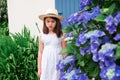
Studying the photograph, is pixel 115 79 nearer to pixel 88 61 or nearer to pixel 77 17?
pixel 88 61

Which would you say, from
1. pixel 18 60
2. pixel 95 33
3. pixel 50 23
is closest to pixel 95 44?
pixel 95 33

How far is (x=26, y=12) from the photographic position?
6.64m

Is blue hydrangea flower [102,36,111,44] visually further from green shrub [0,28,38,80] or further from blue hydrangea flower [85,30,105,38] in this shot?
green shrub [0,28,38,80]

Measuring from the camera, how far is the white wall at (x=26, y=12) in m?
6.32

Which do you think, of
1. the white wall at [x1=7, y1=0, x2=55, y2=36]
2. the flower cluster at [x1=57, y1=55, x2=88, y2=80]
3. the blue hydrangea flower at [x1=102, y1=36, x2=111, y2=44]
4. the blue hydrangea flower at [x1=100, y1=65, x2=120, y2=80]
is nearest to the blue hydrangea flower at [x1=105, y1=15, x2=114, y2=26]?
the blue hydrangea flower at [x1=102, y1=36, x2=111, y2=44]

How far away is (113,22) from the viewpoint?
205 centimetres

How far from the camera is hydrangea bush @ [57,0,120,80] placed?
205 centimetres

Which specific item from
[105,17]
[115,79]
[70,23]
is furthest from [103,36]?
[70,23]

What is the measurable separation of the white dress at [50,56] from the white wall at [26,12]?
1746 millimetres

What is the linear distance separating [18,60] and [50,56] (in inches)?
67.3

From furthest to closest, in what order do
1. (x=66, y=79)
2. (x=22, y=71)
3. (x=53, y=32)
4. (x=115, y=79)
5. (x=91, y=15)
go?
(x=22, y=71) < (x=53, y=32) < (x=66, y=79) < (x=91, y=15) < (x=115, y=79)

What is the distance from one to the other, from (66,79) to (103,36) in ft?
1.39

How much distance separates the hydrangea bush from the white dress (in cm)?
187

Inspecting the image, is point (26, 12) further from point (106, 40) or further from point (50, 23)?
point (106, 40)
